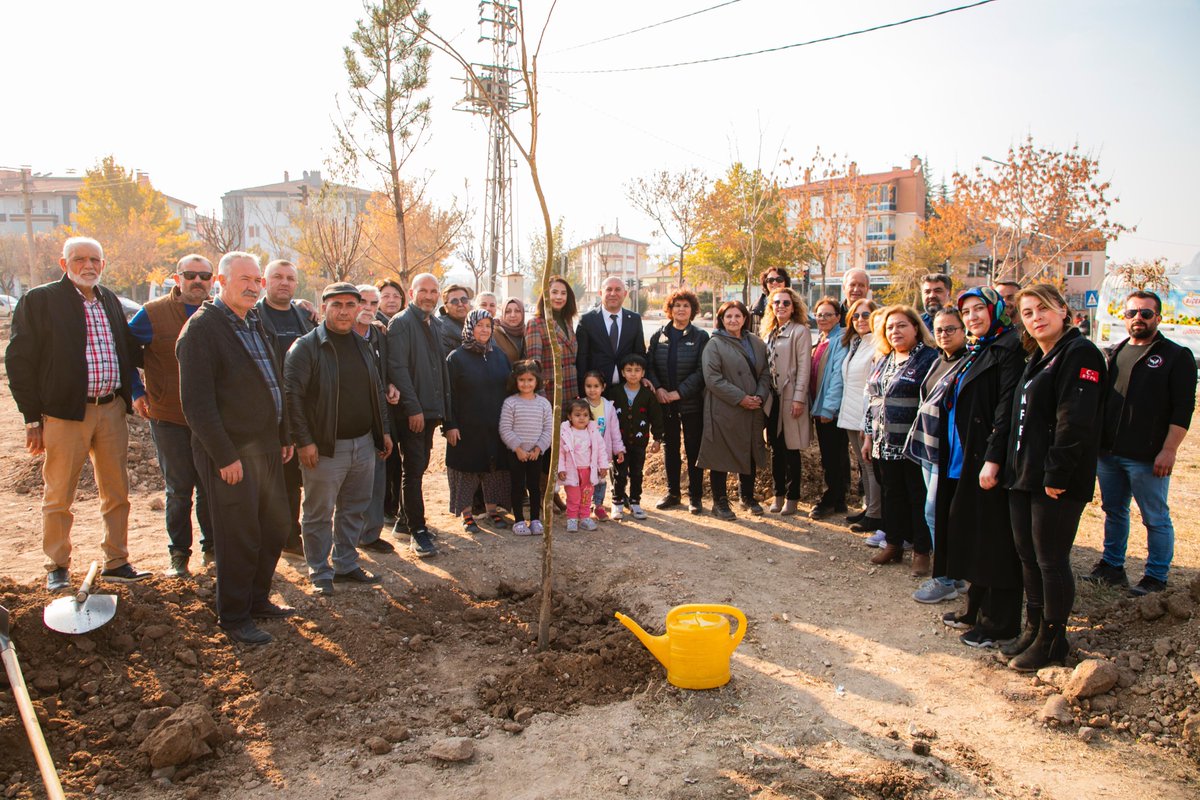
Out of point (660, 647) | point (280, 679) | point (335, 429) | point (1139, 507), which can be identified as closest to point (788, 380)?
point (1139, 507)

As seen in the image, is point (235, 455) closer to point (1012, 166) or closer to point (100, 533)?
point (100, 533)

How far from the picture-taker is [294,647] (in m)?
4.11

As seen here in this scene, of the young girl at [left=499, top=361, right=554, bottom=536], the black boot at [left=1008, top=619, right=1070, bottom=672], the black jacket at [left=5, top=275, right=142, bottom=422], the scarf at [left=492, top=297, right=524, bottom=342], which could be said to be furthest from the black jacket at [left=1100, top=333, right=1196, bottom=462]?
the black jacket at [left=5, top=275, right=142, bottom=422]

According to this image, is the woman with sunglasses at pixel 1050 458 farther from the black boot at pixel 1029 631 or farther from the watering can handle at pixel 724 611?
the watering can handle at pixel 724 611

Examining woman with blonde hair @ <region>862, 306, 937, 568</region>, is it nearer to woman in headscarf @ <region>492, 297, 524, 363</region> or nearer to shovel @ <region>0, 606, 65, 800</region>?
woman in headscarf @ <region>492, 297, 524, 363</region>

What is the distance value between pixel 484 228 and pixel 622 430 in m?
17.0

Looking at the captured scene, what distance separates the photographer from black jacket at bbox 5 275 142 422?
4.47 metres

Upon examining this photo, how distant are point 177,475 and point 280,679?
6.70ft

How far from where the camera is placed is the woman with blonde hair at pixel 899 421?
5266 millimetres

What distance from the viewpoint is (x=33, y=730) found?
2.70 meters

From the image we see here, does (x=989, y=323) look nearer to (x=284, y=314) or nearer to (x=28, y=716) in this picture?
(x=284, y=314)

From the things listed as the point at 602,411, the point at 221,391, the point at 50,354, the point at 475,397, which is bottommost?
the point at 602,411

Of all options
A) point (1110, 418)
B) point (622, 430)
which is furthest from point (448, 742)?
point (1110, 418)

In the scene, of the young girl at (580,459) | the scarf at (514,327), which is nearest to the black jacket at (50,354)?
the scarf at (514,327)
